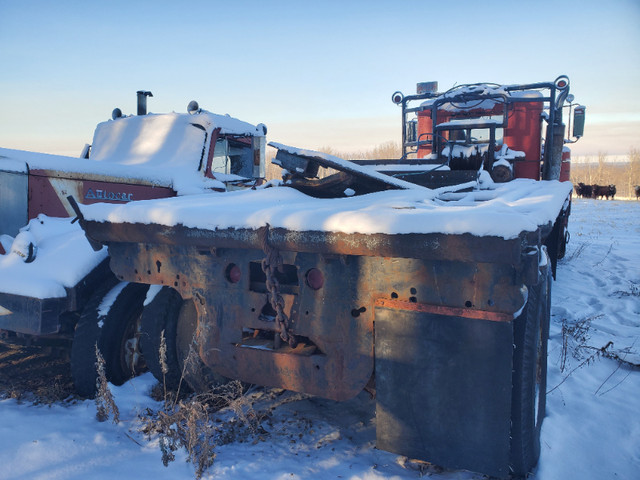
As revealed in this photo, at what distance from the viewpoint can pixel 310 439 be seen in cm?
227

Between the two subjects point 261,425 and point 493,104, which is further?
point 493,104

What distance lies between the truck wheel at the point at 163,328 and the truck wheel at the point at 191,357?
32 mm

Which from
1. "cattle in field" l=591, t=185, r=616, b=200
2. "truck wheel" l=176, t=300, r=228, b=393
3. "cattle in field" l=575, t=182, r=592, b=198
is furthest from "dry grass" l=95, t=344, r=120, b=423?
"cattle in field" l=575, t=182, r=592, b=198

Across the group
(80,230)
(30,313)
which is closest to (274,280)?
(30,313)

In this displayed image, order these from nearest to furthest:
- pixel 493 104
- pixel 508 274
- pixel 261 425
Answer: pixel 508 274 < pixel 261 425 < pixel 493 104

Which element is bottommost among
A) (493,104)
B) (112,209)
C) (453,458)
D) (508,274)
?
(453,458)

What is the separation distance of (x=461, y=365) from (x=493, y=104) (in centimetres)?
→ 579

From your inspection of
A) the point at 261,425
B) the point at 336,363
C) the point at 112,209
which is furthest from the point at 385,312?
the point at 112,209

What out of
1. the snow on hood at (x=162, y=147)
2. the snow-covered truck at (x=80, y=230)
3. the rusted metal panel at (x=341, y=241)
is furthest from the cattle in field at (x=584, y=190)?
the rusted metal panel at (x=341, y=241)

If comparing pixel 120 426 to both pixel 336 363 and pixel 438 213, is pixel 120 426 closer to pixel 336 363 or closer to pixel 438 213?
pixel 336 363

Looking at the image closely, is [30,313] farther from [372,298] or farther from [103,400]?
[372,298]

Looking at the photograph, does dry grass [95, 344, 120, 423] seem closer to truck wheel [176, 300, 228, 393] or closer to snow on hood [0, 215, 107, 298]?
truck wheel [176, 300, 228, 393]

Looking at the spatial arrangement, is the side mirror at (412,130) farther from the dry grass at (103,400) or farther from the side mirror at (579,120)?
the dry grass at (103,400)

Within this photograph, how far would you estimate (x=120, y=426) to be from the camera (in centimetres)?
236
